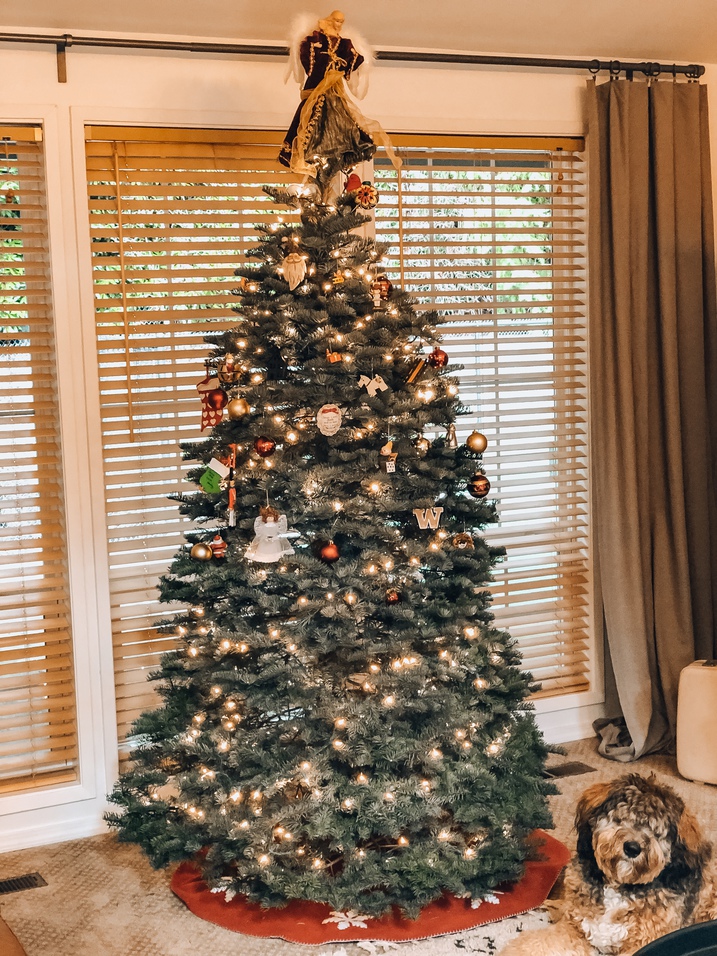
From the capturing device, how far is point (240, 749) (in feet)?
8.36

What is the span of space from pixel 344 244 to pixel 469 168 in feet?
3.95

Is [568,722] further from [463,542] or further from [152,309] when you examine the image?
[152,309]

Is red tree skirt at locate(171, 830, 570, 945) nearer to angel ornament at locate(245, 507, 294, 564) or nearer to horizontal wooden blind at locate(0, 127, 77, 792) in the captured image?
horizontal wooden blind at locate(0, 127, 77, 792)

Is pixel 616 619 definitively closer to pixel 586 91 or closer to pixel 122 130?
pixel 586 91

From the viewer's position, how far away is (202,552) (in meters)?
2.63

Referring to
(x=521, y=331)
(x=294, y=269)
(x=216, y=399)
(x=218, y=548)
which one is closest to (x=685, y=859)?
(x=218, y=548)

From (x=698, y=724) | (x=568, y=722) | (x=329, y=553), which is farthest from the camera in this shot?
(x=568, y=722)

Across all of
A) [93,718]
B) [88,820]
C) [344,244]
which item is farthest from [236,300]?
[88,820]

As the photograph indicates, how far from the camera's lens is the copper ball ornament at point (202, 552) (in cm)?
→ 263

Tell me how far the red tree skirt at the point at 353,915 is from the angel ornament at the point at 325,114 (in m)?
2.02

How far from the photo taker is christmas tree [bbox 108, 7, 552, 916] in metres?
2.51

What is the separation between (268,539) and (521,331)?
1648 mm

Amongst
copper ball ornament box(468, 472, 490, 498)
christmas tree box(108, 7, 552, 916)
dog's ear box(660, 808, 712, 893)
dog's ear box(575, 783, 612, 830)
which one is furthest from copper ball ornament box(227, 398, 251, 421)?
dog's ear box(660, 808, 712, 893)

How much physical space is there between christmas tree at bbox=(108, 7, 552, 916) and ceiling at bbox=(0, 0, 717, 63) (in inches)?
28.4
